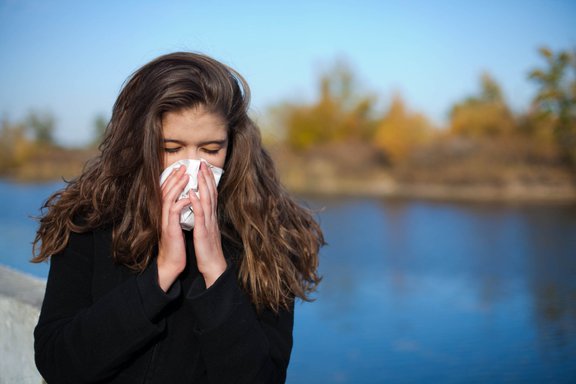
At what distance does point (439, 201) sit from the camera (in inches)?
862

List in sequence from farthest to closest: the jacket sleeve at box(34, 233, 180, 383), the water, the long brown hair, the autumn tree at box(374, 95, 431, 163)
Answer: the autumn tree at box(374, 95, 431, 163) < the water < the long brown hair < the jacket sleeve at box(34, 233, 180, 383)

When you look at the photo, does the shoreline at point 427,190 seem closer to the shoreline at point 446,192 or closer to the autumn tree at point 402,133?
the shoreline at point 446,192

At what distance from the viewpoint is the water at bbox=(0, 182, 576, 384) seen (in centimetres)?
480

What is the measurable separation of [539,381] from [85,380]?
410 centimetres

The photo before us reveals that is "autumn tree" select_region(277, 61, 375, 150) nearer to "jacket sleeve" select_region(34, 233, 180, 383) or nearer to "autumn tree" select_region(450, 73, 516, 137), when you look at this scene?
"autumn tree" select_region(450, 73, 516, 137)

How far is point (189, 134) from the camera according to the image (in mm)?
1436

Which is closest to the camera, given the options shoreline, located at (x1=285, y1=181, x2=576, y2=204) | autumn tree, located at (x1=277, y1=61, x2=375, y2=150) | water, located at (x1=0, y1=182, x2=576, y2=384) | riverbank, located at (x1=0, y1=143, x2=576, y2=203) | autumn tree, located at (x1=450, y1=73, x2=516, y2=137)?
water, located at (x1=0, y1=182, x2=576, y2=384)

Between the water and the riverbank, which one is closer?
the water

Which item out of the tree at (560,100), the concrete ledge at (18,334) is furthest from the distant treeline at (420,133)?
the concrete ledge at (18,334)

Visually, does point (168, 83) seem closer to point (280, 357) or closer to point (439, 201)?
point (280, 357)

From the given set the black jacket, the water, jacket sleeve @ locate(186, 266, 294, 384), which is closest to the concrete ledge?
the black jacket

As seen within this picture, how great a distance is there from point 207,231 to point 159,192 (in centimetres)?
15

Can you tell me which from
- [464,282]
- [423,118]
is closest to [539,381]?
[464,282]

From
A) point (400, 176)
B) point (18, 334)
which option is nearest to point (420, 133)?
point (400, 176)
